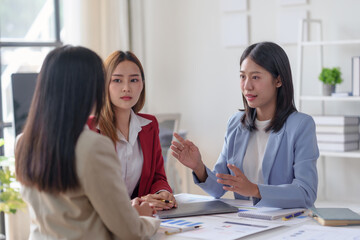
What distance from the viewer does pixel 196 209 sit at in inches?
76.8

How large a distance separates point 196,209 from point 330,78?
2040 millimetres

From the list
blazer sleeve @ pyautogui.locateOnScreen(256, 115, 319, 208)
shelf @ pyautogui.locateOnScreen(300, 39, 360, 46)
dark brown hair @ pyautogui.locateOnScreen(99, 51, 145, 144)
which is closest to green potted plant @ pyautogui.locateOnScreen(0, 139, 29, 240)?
dark brown hair @ pyautogui.locateOnScreen(99, 51, 145, 144)

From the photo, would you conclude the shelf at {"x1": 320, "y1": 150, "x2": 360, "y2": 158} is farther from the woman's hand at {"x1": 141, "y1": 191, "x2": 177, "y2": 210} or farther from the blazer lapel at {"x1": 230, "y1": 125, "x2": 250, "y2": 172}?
the woman's hand at {"x1": 141, "y1": 191, "x2": 177, "y2": 210}

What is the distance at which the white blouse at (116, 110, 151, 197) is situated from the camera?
2.28m

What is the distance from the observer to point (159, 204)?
198 centimetres

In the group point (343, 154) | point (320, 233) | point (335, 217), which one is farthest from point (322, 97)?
point (320, 233)

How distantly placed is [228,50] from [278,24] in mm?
475

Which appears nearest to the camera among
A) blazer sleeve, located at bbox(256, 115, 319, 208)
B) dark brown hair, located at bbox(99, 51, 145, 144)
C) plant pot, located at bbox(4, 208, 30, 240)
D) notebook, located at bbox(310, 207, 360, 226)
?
notebook, located at bbox(310, 207, 360, 226)

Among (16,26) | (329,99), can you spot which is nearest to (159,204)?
(329,99)

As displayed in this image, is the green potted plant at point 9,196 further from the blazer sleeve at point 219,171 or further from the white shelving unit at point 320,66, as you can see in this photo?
the white shelving unit at point 320,66

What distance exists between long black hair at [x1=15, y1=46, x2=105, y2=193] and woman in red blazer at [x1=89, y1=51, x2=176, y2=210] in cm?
88

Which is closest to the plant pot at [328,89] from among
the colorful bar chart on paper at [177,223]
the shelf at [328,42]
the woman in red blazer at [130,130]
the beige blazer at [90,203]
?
the shelf at [328,42]

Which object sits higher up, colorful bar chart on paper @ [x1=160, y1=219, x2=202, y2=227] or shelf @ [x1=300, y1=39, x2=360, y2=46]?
shelf @ [x1=300, y1=39, x2=360, y2=46]

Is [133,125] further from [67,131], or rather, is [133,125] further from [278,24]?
[278,24]
